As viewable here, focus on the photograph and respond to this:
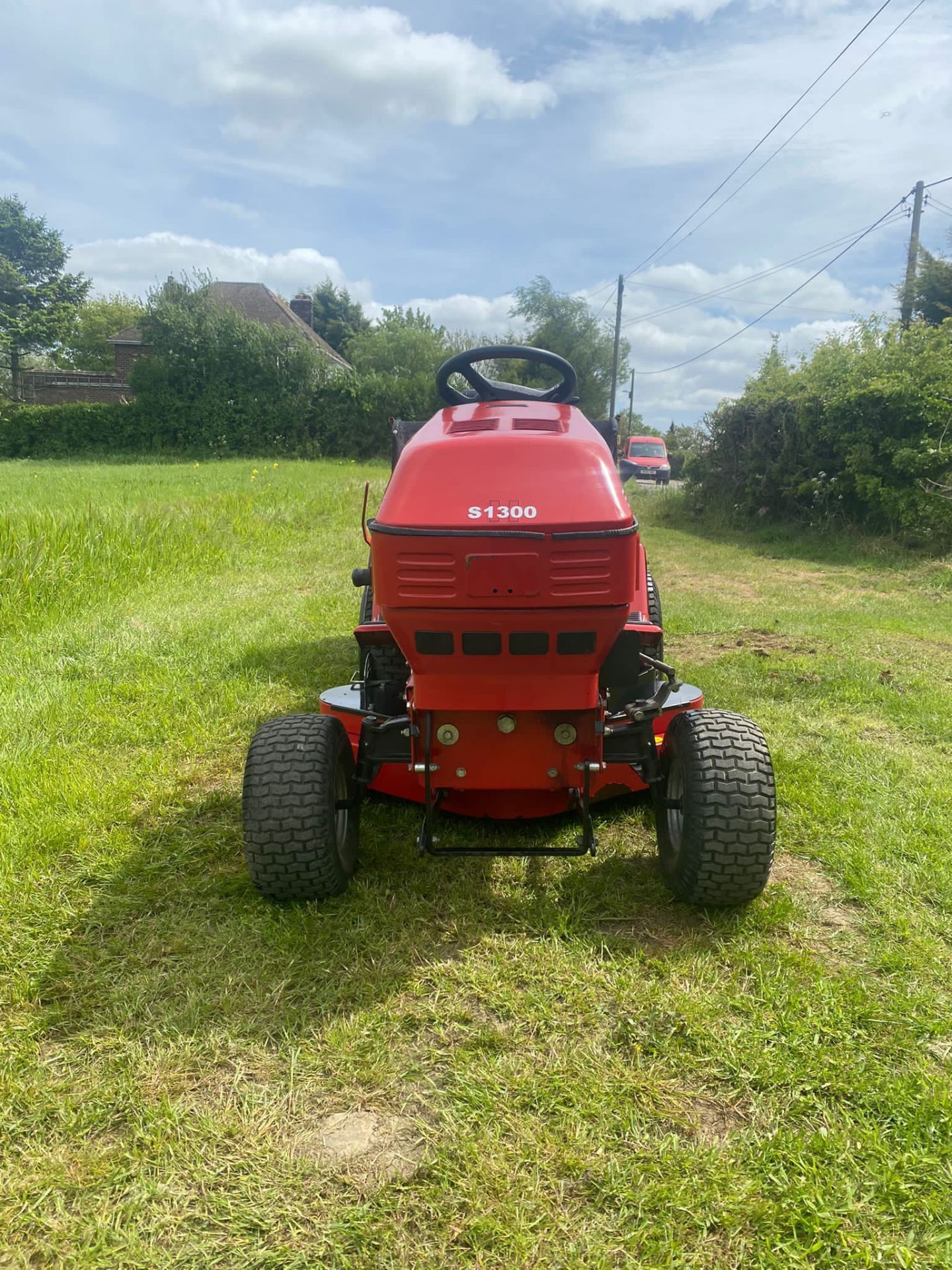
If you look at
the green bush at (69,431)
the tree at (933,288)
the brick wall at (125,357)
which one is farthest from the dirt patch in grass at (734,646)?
the brick wall at (125,357)

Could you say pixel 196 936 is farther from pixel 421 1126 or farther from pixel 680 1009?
pixel 680 1009

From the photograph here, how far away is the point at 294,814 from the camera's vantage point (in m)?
2.29

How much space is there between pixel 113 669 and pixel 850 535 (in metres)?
8.77

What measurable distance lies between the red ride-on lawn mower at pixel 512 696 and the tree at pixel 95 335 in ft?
162

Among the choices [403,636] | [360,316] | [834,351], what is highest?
[360,316]

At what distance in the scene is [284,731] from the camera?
8.07ft

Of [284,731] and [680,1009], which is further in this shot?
[284,731]

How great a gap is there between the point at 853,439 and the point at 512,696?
9523 mm

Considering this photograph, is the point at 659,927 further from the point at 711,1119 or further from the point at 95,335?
the point at 95,335

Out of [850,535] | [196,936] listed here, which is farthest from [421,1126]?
[850,535]

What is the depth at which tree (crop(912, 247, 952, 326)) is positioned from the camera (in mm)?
22562

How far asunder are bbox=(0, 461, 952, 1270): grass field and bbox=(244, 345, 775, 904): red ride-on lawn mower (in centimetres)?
23

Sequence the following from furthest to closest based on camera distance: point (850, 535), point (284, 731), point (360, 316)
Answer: point (360, 316), point (850, 535), point (284, 731)

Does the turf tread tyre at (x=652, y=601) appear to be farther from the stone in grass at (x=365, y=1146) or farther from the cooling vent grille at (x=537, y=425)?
the stone in grass at (x=365, y=1146)
